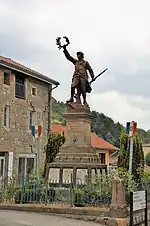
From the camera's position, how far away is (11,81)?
2608cm

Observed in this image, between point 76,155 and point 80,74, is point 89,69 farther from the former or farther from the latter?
point 76,155

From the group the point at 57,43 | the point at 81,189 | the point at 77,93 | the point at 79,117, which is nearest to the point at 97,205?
the point at 81,189

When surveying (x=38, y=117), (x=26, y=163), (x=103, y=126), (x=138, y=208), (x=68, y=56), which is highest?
(x=103, y=126)

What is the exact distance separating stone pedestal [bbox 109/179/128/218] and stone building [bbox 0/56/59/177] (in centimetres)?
1562

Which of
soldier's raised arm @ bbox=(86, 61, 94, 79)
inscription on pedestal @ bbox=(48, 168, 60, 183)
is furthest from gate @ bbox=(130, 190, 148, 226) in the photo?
soldier's raised arm @ bbox=(86, 61, 94, 79)

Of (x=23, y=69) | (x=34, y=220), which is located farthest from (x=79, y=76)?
(x=23, y=69)

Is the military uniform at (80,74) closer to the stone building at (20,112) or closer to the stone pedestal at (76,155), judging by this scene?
the stone pedestal at (76,155)

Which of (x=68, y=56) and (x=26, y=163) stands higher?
(x=68, y=56)

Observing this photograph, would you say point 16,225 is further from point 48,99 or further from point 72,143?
point 48,99

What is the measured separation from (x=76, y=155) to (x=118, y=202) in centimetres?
335

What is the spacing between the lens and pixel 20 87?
27.2 meters

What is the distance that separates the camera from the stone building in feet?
82.9

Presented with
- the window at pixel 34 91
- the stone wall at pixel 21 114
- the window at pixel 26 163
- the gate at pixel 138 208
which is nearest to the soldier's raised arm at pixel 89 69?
the gate at pixel 138 208

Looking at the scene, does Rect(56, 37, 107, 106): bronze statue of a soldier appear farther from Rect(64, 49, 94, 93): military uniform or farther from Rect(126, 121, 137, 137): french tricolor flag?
Rect(126, 121, 137, 137): french tricolor flag
